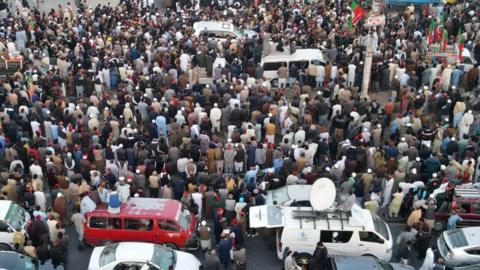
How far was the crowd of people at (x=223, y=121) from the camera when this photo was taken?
1755 centimetres

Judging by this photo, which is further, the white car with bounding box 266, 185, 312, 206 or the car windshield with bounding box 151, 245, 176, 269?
the white car with bounding box 266, 185, 312, 206

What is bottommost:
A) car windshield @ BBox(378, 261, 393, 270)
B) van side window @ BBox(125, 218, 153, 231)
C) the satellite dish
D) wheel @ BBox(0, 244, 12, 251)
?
car windshield @ BBox(378, 261, 393, 270)

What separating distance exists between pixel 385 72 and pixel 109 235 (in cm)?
1310

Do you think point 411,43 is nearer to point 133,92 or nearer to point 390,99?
point 390,99

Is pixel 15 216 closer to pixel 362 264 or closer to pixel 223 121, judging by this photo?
pixel 223 121

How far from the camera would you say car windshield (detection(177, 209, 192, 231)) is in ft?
54.4

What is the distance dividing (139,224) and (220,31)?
13.6 m

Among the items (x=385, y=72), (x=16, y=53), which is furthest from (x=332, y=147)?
(x=16, y=53)

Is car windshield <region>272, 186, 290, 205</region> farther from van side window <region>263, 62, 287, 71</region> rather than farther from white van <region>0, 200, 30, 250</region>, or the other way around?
van side window <region>263, 62, 287, 71</region>

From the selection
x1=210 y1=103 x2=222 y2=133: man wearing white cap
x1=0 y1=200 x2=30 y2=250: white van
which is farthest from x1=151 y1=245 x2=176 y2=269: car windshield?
x1=210 y1=103 x2=222 y2=133: man wearing white cap

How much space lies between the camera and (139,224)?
16344 millimetres

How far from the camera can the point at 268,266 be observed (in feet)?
54.5

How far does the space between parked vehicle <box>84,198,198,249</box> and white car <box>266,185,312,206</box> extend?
2.54 meters

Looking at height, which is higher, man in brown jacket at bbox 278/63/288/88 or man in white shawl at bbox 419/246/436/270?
man in brown jacket at bbox 278/63/288/88
